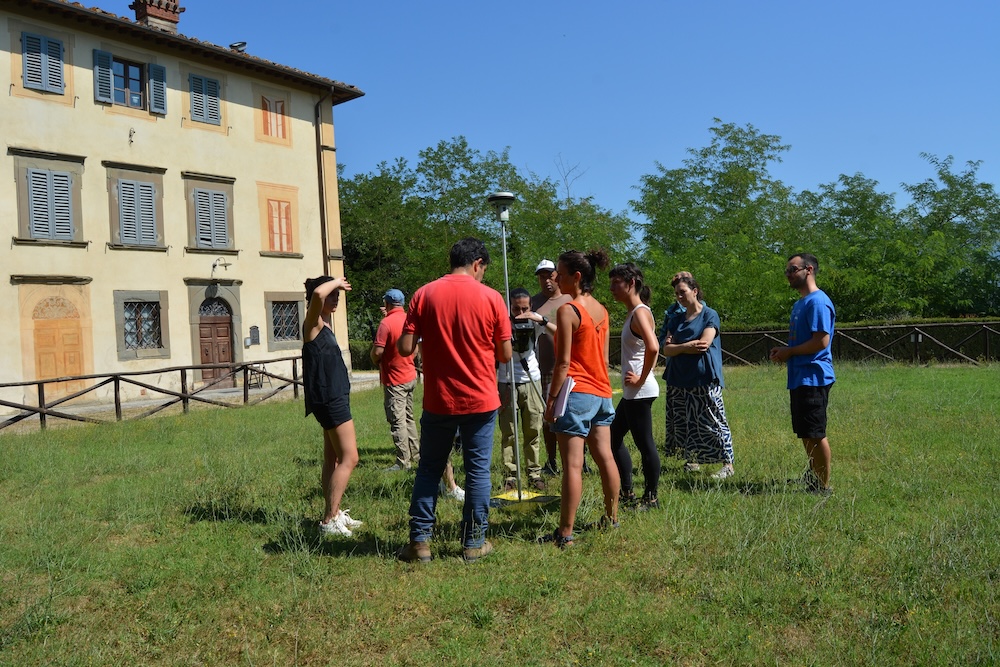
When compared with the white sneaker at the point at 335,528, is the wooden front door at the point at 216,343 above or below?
above

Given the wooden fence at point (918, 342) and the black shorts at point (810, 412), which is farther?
the wooden fence at point (918, 342)

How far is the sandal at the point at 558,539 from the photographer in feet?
14.9

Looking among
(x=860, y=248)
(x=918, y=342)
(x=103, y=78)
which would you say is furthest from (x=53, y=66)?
(x=860, y=248)

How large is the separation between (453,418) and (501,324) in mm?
587

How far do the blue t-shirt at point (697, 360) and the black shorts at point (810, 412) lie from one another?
3.02 feet

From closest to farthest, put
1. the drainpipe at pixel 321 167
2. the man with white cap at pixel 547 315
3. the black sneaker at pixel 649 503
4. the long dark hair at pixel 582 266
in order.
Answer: the long dark hair at pixel 582 266 → the black sneaker at pixel 649 503 → the man with white cap at pixel 547 315 → the drainpipe at pixel 321 167

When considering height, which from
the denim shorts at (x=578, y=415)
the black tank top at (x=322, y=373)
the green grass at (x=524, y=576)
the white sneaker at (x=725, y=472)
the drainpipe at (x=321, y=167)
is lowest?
the green grass at (x=524, y=576)

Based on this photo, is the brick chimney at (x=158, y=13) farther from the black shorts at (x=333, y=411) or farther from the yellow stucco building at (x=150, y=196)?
the black shorts at (x=333, y=411)

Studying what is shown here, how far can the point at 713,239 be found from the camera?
33312 millimetres

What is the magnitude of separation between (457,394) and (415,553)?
0.90m

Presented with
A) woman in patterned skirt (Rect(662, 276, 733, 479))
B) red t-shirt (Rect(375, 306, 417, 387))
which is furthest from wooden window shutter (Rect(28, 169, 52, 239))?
woman in patterned skirt (Rect(662, 276, 733, 479))

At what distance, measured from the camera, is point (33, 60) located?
16875mm

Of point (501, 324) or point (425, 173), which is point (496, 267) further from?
point (501, 324)

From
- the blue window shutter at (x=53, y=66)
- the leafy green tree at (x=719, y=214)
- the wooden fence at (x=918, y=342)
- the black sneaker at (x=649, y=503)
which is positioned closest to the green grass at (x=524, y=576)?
the black sneaker at (x=649, y=503)
